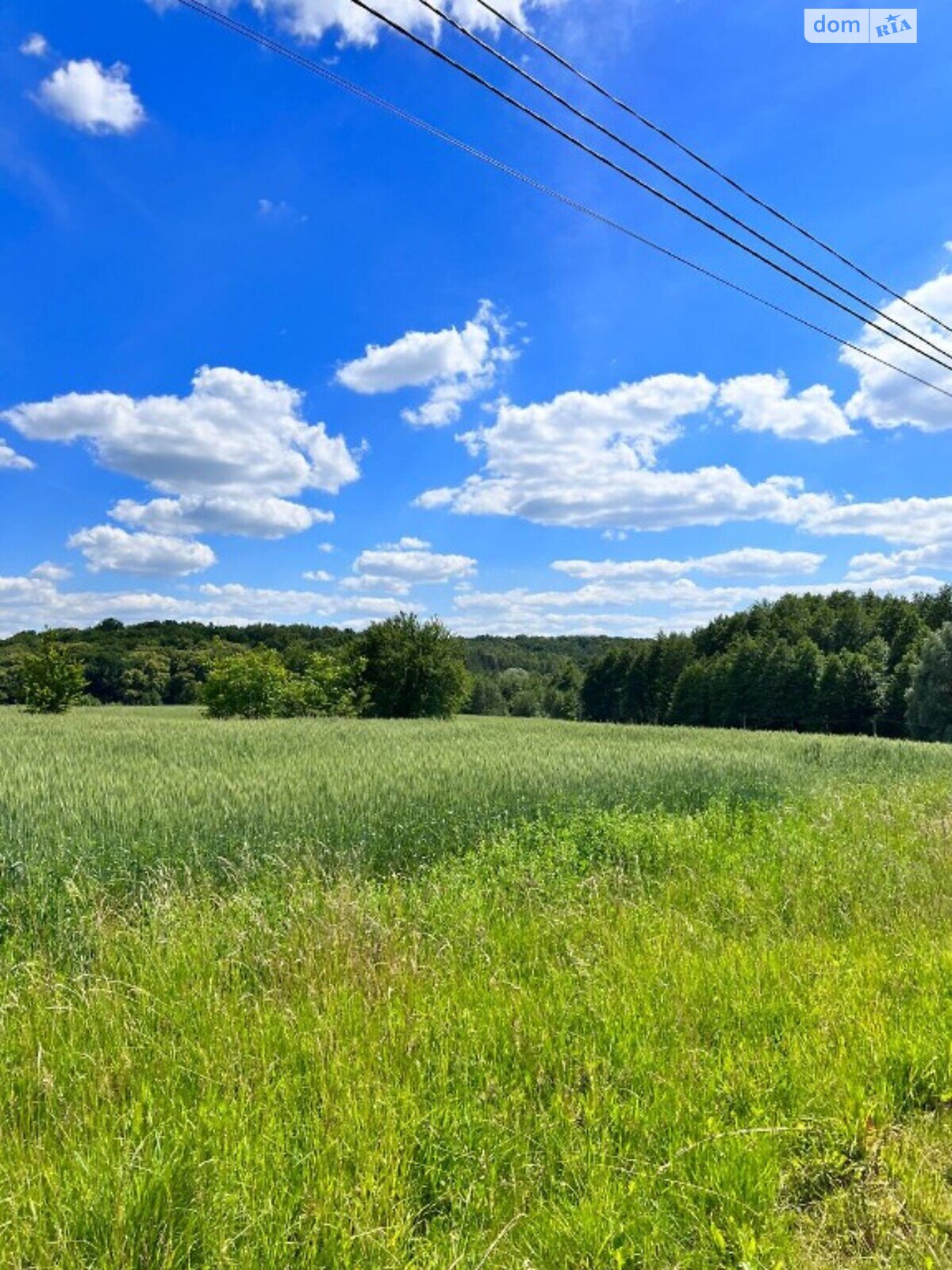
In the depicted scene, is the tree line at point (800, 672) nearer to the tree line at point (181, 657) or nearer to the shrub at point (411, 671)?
the tree line at point (181, 657)

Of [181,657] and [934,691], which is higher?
[181,657]

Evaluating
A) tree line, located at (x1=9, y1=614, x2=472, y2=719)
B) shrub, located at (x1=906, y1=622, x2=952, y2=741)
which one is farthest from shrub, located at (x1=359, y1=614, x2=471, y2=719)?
shrub, located at (x1=906, y1=622, x2=952, y2=741)

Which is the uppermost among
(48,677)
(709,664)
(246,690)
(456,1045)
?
(709,664)

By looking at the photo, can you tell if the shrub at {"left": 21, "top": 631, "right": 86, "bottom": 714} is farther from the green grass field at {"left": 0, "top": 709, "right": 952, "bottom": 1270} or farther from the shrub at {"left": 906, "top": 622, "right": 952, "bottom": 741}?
the shrub at {"left": 906, "top": 622, "right": 952, "bottom": 741}

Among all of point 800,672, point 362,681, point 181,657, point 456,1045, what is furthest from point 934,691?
point 181,657

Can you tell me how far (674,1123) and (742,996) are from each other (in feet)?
3.67

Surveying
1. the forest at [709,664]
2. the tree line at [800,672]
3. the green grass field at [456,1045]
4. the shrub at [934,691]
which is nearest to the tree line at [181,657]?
the forest at [709,664]

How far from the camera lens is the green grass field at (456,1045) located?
2.10 metres

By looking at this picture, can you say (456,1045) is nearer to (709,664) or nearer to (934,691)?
(934,691)

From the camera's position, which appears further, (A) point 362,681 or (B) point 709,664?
(B) point 709,664

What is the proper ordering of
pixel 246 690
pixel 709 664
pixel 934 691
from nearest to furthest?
pixel 246 690 < pixel 934 691 < pixel 709 664

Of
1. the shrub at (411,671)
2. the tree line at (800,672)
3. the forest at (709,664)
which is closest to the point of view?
the shrub at (411,671)

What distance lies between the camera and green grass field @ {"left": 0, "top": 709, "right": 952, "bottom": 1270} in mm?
2100

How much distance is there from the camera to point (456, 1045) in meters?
3.02
